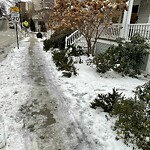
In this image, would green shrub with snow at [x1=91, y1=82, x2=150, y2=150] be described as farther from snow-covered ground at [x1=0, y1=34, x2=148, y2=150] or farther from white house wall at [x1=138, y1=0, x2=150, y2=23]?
white house wall at [x1=138, y1=0, x2=150, y2=23]

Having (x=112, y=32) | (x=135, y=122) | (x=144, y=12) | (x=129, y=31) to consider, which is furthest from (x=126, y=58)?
(x=144, y=12)

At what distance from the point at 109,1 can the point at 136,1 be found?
4342 millimetres

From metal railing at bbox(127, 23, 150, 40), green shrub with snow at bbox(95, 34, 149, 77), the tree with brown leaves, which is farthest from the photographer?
the tree with brown leaves

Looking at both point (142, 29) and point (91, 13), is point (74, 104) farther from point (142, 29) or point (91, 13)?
point (91, 13)

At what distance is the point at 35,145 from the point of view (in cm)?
315

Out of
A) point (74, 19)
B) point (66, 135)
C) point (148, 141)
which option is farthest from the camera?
point (74, 19)

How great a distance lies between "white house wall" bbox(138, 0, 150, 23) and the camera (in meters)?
11.0

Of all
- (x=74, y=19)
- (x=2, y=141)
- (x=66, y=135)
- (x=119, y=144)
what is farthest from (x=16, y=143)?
(x=74, y=19)

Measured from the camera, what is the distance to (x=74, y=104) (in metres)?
4.70

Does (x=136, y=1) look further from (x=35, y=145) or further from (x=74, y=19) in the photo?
(x=35, y=145)

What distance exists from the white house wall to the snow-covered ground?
18.6 ft

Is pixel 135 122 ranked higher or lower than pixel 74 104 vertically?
higher

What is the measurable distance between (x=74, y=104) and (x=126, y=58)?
145 inches

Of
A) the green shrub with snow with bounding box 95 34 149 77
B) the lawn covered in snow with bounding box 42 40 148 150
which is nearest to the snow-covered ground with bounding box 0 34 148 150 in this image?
the lawn covered in snow with bounding box 42 40 148 150
